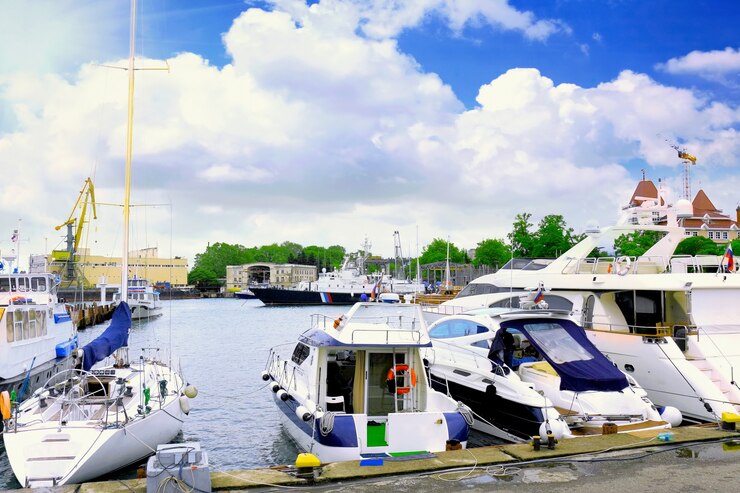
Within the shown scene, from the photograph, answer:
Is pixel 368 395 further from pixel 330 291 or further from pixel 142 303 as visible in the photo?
pixel 330 291

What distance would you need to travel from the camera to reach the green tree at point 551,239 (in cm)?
Result: 6962

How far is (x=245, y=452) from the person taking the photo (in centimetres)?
1627

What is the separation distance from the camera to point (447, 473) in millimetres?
9062

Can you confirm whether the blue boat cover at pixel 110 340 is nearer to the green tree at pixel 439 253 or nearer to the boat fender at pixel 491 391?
the boat fender at pixel 491 391

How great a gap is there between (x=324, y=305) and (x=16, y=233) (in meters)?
69.2

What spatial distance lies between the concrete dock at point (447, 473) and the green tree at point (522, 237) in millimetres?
62518

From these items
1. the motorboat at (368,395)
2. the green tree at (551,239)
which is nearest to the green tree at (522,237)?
the green tree at (551,239)

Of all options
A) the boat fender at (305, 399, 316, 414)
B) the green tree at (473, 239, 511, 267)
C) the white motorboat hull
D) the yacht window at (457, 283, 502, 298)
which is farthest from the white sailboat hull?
the green tree at (473, 239, 511, 267)

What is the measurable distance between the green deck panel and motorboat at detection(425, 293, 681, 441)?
9.65 feet

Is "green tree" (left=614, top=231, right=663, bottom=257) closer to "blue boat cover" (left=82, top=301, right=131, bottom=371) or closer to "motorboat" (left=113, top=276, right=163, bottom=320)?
"motorboat" (left=113, top=276, right=163, bottom=320)

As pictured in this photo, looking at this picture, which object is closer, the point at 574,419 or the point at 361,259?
the point at 574,419

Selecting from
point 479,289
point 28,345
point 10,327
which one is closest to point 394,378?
point 10,327

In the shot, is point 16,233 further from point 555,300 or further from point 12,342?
point 555,300

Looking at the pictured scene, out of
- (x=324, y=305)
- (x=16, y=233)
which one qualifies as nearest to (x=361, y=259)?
(x=324, y=305)
